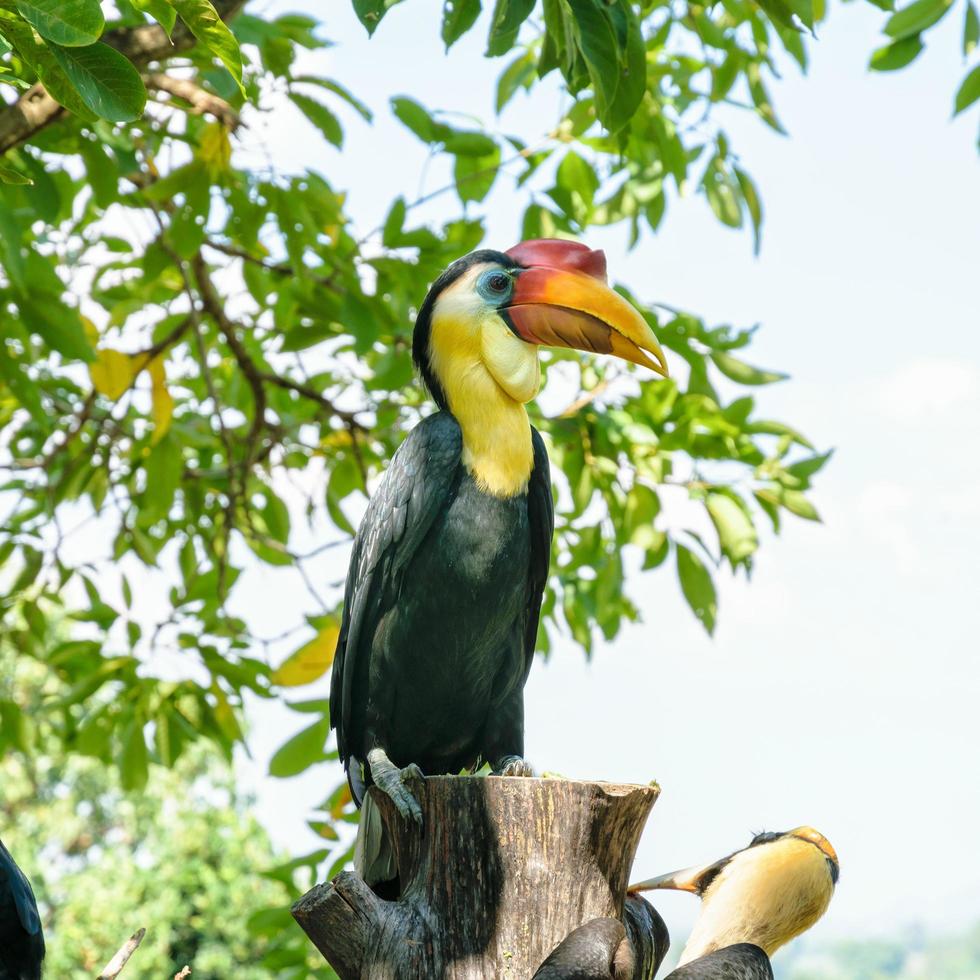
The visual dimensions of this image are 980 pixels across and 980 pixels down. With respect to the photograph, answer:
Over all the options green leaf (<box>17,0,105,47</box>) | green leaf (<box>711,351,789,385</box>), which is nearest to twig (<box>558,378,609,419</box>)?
green leaf (<box>711,351,789,385</box>)

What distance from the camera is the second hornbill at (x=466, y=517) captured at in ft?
8.74

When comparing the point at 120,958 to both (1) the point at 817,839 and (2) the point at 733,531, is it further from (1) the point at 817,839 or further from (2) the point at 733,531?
A: (2) the point at 733,531

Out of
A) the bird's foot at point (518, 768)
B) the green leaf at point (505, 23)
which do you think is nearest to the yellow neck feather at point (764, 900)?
the bird's foot at point (518, 768)

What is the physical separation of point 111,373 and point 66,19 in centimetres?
261

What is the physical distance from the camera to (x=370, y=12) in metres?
2.17

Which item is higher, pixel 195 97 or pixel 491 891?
pixel 195 97

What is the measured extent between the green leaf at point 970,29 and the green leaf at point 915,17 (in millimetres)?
96

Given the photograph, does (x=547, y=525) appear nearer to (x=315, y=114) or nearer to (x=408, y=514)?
(x=408, y=514)

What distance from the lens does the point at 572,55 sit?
2398 millimetres

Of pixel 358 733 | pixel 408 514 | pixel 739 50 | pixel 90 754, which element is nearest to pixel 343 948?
pixel 358 733

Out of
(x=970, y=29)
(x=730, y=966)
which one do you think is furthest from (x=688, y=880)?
(x=970, y=29)

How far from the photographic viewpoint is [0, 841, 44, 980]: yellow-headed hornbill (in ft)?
9.45

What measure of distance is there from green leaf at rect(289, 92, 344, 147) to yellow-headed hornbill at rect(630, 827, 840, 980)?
98.3 inches

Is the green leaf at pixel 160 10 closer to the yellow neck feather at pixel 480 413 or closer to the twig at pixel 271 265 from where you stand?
the yellow neck feather at pixel 480 413
